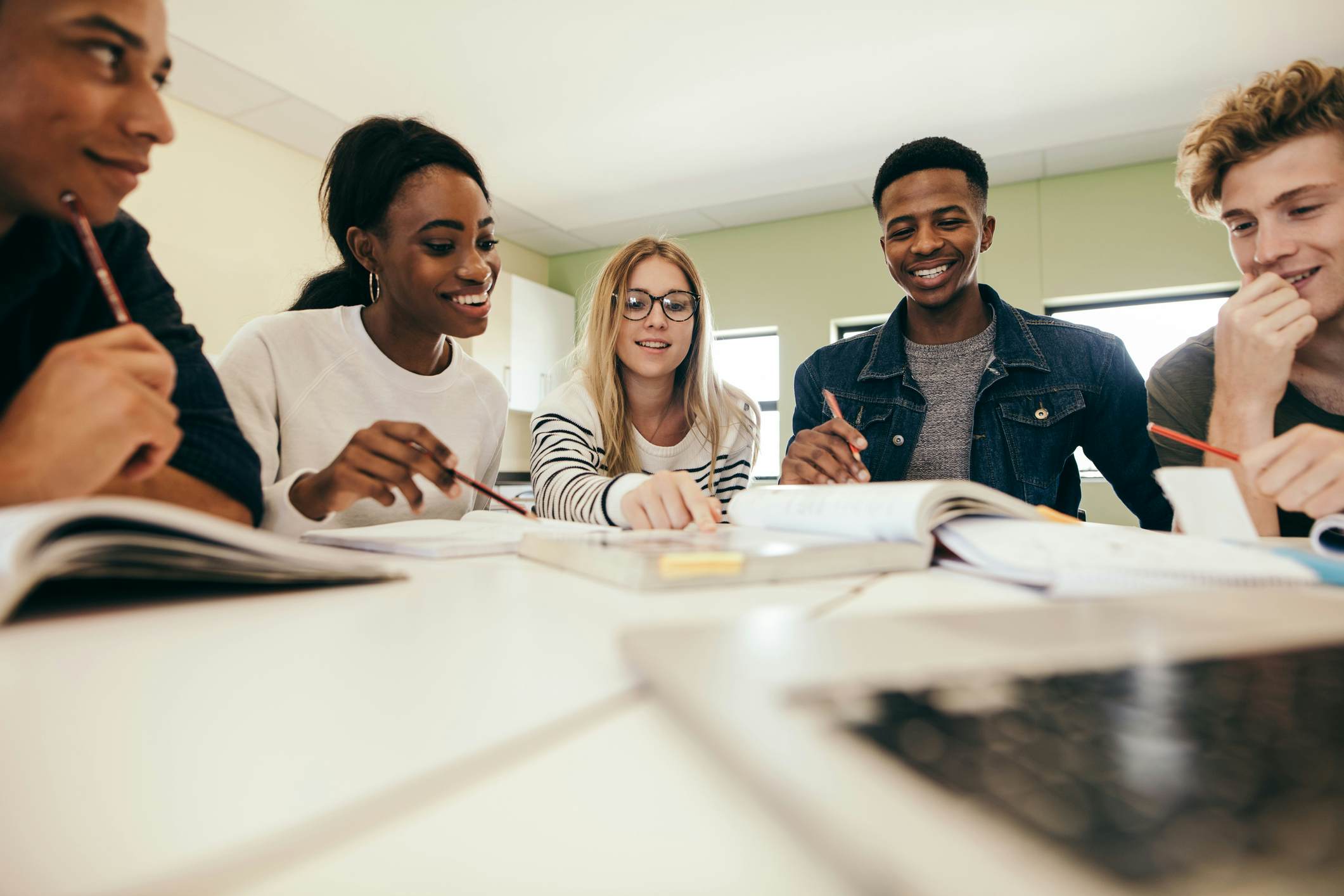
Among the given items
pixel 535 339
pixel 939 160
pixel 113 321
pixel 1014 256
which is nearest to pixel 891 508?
pixel 113 321

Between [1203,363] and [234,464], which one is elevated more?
[1203,363]

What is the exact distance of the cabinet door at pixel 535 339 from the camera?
4156 millimetres

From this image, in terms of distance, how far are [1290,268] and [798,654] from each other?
1.35m

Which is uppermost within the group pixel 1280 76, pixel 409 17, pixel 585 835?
pixel 409 17

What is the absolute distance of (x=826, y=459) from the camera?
3.57 feet

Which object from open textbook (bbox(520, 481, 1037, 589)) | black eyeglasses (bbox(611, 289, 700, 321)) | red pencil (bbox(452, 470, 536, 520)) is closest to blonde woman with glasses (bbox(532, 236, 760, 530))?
black eyeglasses (bbox(611, 289, 700, 321))

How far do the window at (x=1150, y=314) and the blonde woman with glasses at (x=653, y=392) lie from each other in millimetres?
2405

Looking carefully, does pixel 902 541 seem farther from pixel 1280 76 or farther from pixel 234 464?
pixel 1280 76

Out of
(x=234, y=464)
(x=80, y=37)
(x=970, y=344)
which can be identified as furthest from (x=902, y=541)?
(x=970, y=344)

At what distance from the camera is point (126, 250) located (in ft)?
2.50

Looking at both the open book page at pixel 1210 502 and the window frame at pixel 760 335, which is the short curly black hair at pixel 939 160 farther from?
the window frame at pixel 760 335

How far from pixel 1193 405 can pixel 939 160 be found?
691 millimetres

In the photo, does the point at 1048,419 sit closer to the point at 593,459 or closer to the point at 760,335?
the point at 593,459

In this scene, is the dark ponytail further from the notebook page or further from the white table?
the white table
